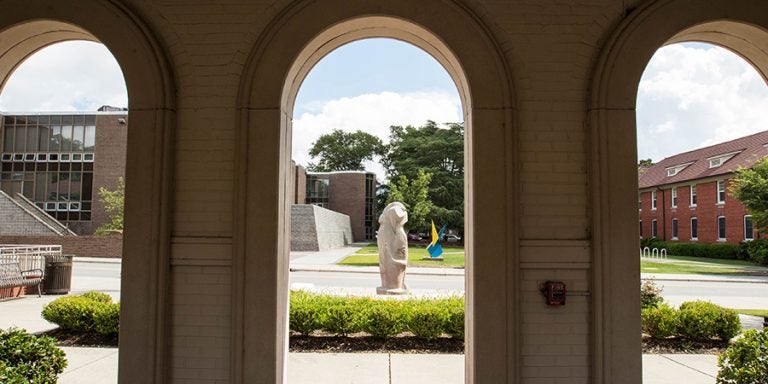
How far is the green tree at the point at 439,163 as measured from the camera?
51125mm

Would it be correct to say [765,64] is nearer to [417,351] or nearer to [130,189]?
[417,351]

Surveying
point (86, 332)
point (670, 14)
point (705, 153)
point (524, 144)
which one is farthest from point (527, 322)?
point (705, 153)

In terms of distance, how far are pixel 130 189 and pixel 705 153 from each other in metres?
47.3

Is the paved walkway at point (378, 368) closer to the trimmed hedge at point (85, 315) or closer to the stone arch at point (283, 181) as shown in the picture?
Answer: the trimmed hedge at point (85, 315)

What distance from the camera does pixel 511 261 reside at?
443cm

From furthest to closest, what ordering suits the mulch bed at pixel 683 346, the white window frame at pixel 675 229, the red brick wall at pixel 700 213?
the white window frame at pixel 675 229 < the red brick wall at pixel 700 213 < the mulch bed at pixel 683 346

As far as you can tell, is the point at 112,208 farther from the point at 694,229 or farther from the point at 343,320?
the point at 694,229

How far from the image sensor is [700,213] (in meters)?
36.6

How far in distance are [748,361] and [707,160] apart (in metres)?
41.5

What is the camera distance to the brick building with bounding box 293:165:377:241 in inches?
2122

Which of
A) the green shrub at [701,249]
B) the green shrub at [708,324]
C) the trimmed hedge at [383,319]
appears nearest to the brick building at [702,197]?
the green shrub at [701,249]

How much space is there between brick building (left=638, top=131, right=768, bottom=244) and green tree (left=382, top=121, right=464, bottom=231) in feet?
61.3

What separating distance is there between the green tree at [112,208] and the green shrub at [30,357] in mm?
30980

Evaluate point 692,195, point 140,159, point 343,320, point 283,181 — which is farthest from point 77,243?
point 692,195
